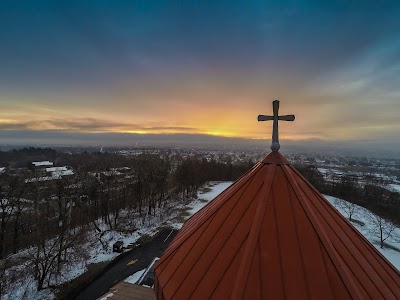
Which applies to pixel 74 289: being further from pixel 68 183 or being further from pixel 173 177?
pixel 173 177

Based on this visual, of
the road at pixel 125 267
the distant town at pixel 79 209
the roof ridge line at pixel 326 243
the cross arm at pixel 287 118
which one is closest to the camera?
the roof ridge line at pixel 326 243

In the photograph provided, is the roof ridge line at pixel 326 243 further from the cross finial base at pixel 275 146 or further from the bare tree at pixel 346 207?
the bare tree at pixel 346 207

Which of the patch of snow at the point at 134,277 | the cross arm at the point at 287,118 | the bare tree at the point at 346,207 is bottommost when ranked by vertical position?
the patch of snow at the point at 134,277

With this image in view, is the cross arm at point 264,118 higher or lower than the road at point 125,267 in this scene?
higher

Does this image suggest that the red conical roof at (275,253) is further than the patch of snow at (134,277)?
No

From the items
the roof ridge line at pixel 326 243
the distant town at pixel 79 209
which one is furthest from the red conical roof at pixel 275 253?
the distant town at pixel 79 209

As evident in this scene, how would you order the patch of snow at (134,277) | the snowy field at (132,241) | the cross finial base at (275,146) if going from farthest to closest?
the snowy field at (132,241) → the patch of snow at (134,277) → the cross finial base at (275,146)

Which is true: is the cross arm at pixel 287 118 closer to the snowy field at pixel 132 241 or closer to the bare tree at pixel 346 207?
the snowy field at pixel 132 241
